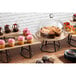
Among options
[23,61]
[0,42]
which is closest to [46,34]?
[23,61]

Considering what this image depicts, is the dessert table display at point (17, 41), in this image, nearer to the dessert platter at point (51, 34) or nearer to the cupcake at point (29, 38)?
the cupcake at point (29, 38)

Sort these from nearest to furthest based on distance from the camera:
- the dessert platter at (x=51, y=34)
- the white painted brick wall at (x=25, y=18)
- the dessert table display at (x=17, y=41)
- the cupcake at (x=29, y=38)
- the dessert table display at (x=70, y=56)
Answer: the dessert table display at (x=70, y=56) < the dessert table display at (x=17, y=41) < the cupcake at (x=29, y=38) < the dessert platter at (x=51, y=34) < the white painted brick wall at (x=25, y=18)

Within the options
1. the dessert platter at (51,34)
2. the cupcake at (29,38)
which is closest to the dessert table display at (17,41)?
the cupcake at (29,38)

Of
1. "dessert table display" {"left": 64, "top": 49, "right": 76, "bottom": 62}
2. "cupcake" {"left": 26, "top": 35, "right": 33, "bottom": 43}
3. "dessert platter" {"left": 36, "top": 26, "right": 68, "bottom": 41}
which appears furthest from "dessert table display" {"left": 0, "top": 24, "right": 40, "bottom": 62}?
"dessert table display" {"left": 64, "top": 49, "right": 76, "bottom": 62}

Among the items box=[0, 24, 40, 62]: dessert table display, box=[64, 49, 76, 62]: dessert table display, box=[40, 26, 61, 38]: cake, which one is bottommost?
box=[64, 49, 76, 62]: dessert table display

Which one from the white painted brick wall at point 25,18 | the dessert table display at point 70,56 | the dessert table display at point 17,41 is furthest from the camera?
the white painted brick wall at point 25,18

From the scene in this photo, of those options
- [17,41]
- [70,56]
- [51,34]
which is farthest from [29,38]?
[70,56]

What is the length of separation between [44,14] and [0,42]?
200cm

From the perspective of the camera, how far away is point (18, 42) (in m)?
3.14

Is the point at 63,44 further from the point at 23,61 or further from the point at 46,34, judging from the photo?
the point at 23,61

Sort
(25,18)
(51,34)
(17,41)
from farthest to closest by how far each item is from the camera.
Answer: (25,18) → (51,34) → (17,41)

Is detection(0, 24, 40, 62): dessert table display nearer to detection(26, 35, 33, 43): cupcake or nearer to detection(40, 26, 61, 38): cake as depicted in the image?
detection(26, 35, 33, 43): cupcake

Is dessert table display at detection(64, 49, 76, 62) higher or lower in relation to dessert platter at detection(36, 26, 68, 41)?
lower

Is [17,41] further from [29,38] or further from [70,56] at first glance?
[70,56]
